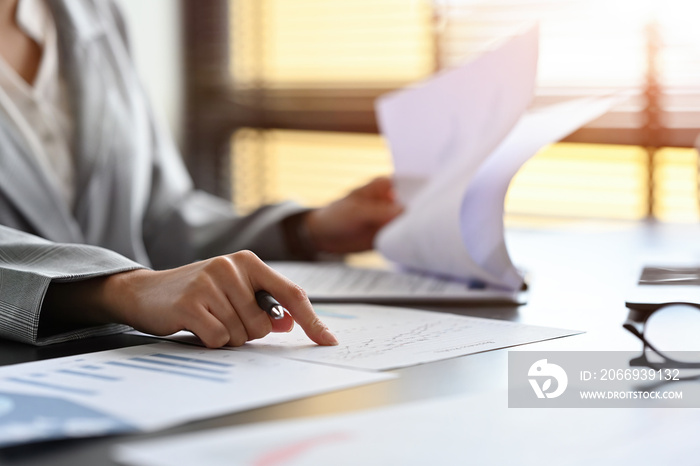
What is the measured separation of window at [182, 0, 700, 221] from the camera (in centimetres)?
179

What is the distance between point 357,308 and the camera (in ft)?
2.31

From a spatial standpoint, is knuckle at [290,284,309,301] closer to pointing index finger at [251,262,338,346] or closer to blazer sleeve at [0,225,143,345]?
pointing index finger at [251,262,338,346]

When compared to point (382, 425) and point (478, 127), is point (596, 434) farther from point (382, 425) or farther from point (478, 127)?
point (478, 127)

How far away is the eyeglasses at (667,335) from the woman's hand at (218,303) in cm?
19

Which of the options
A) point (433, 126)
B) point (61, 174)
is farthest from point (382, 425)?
point (61, 174)

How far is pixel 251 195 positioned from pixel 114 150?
148 centimetres

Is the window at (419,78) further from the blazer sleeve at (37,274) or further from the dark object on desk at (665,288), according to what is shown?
the blazer sleeve at (37,274)

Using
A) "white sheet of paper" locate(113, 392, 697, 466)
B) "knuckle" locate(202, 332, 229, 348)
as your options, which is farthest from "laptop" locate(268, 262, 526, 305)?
"white sheet of paper" locate(113, 392, 697, 466)

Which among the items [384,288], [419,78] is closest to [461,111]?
[384,288]

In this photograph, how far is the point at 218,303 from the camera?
1.72 ft

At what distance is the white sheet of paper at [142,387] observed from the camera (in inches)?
14.1

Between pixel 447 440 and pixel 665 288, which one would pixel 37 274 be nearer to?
pixel 447 440

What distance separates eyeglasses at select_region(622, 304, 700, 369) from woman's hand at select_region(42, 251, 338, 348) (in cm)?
19

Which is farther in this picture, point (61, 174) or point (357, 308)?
point (61, 174)
